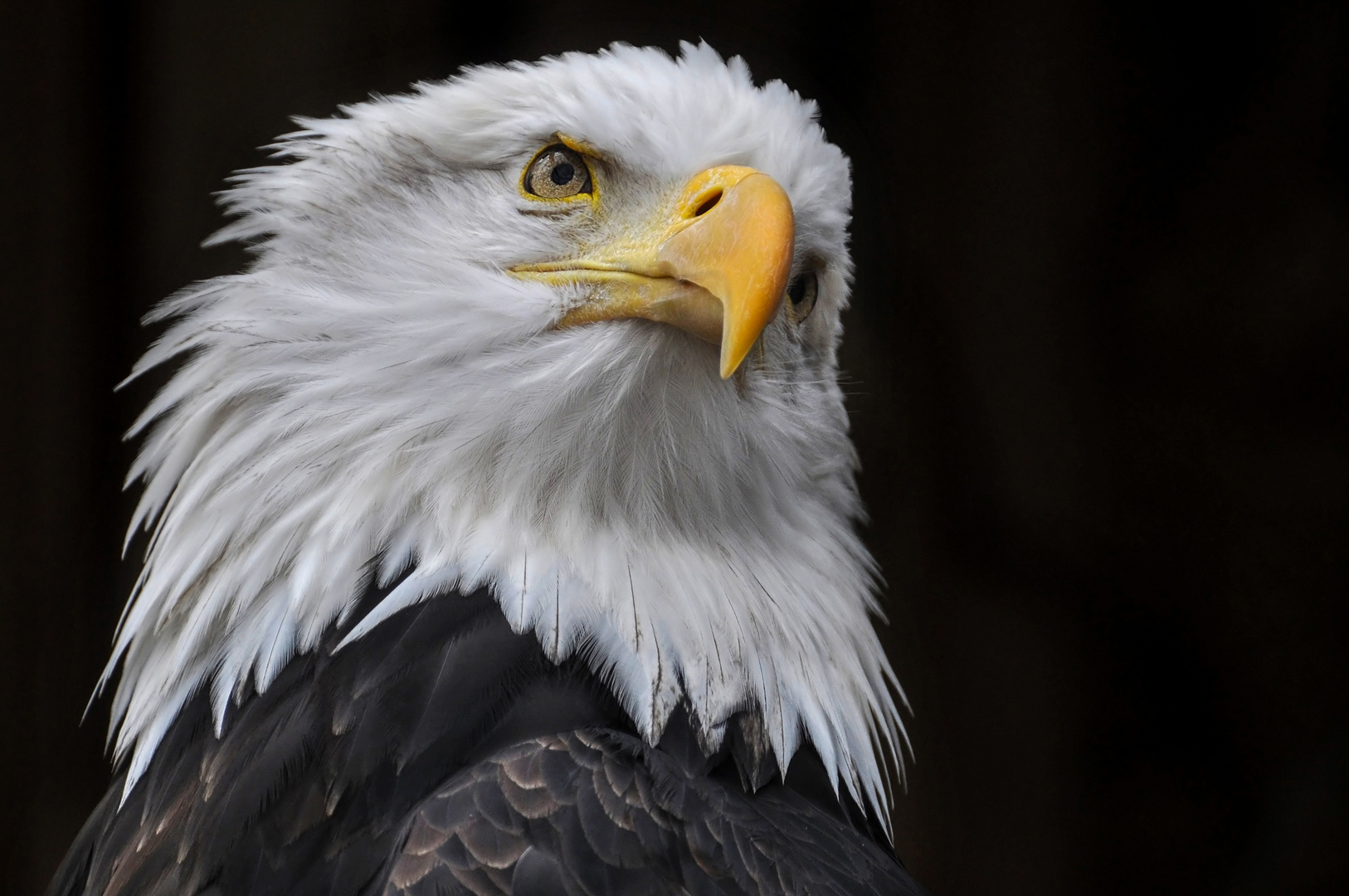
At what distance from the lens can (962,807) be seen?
91.7 inches

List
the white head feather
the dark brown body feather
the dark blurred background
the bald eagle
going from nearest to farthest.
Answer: the dark brown body feather, the bald eagle, the white head feather, the dark blurred background

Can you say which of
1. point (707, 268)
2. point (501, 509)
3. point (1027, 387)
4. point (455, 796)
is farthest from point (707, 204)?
point (1027, 387)

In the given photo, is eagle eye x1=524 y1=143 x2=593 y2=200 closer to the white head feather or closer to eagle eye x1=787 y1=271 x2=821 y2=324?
the white head feather

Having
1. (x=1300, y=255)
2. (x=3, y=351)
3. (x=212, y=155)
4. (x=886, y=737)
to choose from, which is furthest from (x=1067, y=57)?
(x=3, y=351)

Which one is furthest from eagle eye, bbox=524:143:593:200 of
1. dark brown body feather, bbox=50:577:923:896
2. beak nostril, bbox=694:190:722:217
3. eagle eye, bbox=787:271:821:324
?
dark brown body feather, bbox=50:577:923:896

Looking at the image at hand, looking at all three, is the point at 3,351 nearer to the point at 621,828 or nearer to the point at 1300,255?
the point at 621,828

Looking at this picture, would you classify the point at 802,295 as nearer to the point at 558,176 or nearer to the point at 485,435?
the point at 558,176

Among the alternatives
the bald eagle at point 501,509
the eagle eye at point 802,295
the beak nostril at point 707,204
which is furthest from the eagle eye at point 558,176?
the eagle eye at point 802,295

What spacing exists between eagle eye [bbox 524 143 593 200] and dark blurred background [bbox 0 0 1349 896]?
0.71 meters

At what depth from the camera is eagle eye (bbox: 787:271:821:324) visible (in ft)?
4.51

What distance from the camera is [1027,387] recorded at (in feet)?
7.27

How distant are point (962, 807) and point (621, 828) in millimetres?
1623

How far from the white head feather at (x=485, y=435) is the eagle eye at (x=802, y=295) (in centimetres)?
7

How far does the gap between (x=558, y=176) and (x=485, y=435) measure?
0.30 m
